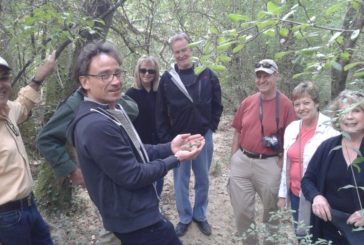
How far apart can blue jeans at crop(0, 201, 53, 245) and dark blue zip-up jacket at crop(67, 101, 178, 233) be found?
0.81 m

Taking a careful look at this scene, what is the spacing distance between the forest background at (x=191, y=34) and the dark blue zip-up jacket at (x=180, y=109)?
1.94 ft

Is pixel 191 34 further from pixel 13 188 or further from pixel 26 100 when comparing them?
pixel 13 188

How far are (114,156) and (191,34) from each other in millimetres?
5924

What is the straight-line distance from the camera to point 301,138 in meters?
3.79

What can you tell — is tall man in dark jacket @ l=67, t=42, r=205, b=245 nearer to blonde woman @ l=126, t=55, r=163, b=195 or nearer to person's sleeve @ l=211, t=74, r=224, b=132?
blonde woman @ l=126, t=55, r=163, b=195

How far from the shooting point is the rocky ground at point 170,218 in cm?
466

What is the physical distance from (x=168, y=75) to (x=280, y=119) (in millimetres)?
1434

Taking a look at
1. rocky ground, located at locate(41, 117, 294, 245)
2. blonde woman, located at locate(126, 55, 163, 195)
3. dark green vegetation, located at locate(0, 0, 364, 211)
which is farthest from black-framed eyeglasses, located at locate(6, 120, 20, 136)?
rocky ground, located at locate(41, 117, 294, 245)

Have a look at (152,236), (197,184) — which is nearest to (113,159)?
(152,236)

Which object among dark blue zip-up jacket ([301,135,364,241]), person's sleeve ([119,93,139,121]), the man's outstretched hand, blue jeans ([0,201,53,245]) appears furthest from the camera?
person's sleeve ([119,93,139,121])

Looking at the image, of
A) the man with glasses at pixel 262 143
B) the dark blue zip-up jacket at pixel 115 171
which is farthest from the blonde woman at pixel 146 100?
the dark blue zip-up jacket at pixel 115 171

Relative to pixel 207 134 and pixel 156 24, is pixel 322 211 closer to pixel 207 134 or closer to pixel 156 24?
pixel 207 134

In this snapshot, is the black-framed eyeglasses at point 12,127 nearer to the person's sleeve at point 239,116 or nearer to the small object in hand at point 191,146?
the small object in hand at point 191,146

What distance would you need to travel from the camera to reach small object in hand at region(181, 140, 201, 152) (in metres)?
2.59
